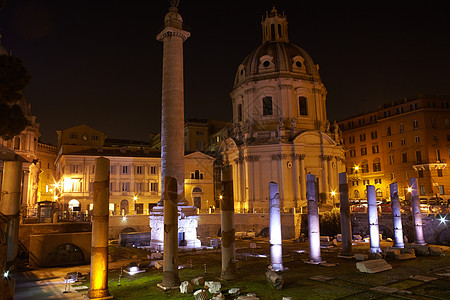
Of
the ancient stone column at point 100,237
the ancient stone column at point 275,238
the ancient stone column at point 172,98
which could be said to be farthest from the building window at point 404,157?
the ancient stone column at point 100,237

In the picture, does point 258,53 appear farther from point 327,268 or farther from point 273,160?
point 327,268

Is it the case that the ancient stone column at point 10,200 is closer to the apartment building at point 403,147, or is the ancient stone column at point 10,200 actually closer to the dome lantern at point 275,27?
the dome lantern at point 275,27

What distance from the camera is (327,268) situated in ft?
64.0

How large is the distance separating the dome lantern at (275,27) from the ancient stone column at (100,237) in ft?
139

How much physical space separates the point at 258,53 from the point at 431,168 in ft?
85.0

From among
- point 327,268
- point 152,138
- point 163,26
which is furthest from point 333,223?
point 152,138

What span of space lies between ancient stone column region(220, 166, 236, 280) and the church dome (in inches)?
1248

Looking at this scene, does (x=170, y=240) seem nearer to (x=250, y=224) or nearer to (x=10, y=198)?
(x=10, y=198)

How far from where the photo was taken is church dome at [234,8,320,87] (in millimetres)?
47250

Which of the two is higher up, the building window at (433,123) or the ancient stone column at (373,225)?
the building window at (433,123)

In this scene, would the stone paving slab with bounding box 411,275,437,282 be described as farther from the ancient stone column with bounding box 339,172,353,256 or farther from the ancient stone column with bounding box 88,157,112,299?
the ancient stone column with bounding box 88,157,112,299

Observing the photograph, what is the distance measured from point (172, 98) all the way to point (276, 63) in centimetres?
2495

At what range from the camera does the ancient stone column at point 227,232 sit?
16406 mm

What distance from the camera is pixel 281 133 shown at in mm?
44469
